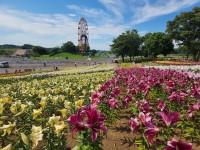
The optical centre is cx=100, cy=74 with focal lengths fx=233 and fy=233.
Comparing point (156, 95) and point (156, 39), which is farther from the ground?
point (156, 39)

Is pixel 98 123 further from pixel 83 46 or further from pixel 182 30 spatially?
pixel 83 46

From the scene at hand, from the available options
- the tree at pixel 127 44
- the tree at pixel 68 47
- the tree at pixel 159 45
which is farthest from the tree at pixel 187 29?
the tree at pixel 68 47

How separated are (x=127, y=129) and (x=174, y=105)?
138 cm

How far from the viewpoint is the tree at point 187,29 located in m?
55.6

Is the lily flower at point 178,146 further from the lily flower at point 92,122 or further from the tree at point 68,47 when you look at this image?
the tree at point 68,47

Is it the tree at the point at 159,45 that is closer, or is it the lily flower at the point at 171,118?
the lily flower at the point at 171,118

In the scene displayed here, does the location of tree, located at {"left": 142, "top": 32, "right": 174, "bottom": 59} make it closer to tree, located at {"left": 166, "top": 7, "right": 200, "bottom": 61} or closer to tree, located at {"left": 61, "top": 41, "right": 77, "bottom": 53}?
tree, located at {"left": 166, "top": 7, "right": 200, "bottom": 61}

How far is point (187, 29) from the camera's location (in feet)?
188

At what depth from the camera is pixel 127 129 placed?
5.98 metres

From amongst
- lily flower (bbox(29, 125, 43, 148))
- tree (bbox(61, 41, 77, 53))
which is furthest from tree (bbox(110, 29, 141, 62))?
tree (bbox(61, 41, 77, 53))

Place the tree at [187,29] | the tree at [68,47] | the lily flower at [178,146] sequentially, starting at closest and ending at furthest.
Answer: the lily flower at [178,146]
the tree at [187,29]
the tree at [68,47]

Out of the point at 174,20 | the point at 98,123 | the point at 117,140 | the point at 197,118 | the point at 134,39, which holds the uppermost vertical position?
the point at 174,20

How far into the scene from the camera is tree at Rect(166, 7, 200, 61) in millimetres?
55625

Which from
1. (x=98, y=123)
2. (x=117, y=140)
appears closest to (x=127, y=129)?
(x=117, y=140)
